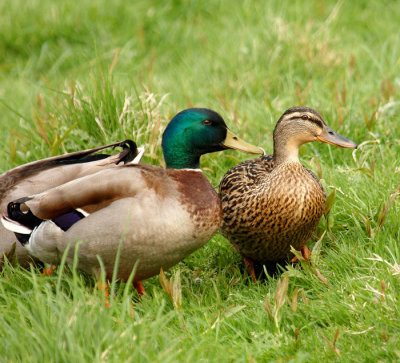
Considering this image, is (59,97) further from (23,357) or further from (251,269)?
(23,357)

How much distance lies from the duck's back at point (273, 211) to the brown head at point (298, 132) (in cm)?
9

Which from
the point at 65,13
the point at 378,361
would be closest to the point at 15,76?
the point at 65,13

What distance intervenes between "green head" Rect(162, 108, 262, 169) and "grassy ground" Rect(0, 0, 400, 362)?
0.62m

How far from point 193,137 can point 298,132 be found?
0.63m

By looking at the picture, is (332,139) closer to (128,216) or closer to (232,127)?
(232,127)

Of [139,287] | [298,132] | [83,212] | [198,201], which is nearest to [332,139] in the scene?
[298,132]

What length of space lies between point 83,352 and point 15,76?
4814mm

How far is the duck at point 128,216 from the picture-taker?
310 cm

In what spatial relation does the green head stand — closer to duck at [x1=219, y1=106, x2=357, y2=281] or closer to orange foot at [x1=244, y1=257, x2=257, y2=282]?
duck at [x1=219, y1=106, x2=357, y2=281]

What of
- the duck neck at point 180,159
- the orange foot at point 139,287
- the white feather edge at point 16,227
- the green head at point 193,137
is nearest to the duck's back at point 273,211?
the green head at point 193,137

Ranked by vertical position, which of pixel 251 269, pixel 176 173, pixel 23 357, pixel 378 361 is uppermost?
pixel 176 173

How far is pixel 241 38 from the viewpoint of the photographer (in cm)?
626

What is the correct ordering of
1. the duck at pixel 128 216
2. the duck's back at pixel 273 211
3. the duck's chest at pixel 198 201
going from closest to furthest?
the duck at pixel 128 216 < the duck's chest at pixel 198 201 < the duck's back at pixel 273 211

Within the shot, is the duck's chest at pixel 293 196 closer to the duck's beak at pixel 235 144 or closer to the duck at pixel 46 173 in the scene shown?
the duck's beak at pixel 235 144
